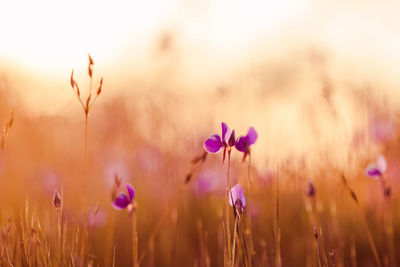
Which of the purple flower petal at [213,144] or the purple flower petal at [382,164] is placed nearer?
the purple flower petal at [213,144]

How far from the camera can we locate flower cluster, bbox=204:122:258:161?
3.88 feet

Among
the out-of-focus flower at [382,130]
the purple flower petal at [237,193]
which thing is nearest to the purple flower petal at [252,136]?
the purple flower petal at [237,193]

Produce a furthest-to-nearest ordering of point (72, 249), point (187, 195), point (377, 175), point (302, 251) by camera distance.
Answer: point (187, 195) < point (302, 251) < point (377, 175) < point (72, 249)

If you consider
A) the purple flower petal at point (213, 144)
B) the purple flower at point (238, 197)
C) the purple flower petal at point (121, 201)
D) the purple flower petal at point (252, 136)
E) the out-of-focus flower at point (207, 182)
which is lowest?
the out-of-focus flower at point (207, 182)

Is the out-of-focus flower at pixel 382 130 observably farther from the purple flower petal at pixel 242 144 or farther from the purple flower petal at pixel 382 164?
the purple flower petal at pixel 242 144

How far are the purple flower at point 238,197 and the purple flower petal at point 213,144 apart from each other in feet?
0.36

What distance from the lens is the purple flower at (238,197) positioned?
45.1 inches

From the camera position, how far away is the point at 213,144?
1197mm

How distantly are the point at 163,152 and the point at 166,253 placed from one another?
53cm

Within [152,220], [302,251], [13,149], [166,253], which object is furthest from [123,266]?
[13,149]

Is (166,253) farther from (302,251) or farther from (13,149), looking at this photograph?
(13,149)

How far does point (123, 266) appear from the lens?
2.11m

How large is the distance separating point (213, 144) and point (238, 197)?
0.49 feet

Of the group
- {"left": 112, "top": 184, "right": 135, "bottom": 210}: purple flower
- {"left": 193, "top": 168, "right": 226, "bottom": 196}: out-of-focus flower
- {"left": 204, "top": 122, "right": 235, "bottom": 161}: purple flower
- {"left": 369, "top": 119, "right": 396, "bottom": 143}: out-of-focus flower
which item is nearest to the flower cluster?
{"left": 204, "top": 122, "right": 235, "bottom": 161}: purple flower
